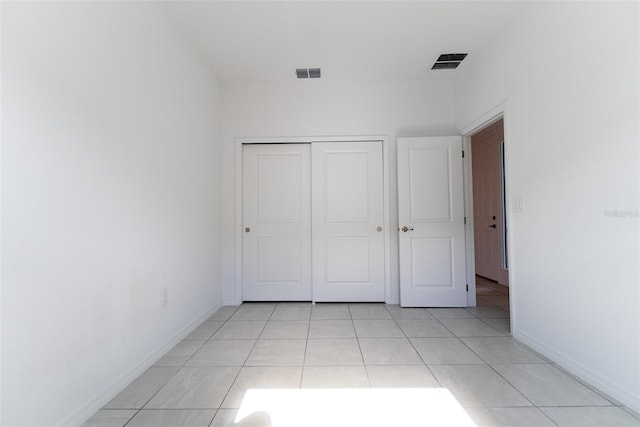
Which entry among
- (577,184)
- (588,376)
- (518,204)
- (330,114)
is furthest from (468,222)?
(330,114)

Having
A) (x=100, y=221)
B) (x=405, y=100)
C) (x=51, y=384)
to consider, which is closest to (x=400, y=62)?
(x=405, y=100)

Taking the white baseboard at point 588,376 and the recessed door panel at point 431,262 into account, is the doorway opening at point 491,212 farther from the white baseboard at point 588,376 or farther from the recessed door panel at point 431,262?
the white baseboard at point 588,376

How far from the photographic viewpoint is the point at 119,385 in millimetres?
1651

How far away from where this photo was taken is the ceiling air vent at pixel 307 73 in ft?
10.3

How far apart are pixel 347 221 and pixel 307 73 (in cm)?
176

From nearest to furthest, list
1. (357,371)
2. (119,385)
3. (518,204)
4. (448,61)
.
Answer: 1. (119,385)
2. (357,371)
3. (518,204)
4. (448,61)

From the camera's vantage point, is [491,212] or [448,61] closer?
[448,61]

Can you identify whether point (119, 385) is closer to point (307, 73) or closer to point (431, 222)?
point (431, 222)

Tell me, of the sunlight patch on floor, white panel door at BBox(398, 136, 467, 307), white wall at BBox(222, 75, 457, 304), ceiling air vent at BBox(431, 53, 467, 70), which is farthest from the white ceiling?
the sunlight patch on floor

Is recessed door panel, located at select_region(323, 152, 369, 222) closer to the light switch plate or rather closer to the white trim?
the white trim

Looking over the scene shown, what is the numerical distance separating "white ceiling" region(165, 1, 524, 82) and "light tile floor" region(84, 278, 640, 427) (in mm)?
2632

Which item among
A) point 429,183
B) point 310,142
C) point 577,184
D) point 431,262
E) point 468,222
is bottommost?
point 431,262

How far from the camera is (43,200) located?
4.01 feet

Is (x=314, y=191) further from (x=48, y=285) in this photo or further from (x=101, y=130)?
(x=48, y=285)
